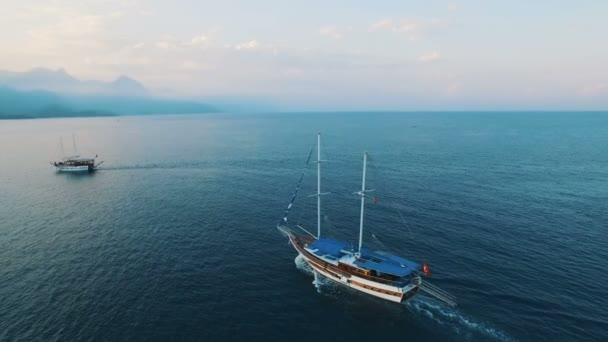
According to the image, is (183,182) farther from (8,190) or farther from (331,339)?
(331,339)

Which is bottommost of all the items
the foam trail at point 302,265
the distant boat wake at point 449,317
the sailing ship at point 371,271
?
the distant boat wake at point 449,317

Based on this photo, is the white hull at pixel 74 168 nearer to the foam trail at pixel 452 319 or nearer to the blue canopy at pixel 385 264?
the blue canopy at pixel 385 264

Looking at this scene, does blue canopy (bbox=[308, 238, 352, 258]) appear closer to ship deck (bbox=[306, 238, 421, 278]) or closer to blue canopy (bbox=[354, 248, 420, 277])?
ship deck (bbox=[306, 238, 421, 278])

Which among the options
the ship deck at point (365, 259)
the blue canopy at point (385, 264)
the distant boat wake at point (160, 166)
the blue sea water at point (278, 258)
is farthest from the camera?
the distant boat wake at point (160, 166)

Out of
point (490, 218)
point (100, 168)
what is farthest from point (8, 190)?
point (490, 218)

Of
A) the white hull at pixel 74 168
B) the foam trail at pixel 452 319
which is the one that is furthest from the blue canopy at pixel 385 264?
the white hull at pixel 74 168

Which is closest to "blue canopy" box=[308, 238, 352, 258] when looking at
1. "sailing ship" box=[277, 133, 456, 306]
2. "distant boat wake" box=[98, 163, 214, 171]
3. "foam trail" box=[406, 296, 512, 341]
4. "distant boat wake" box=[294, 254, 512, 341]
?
"sailing ship" box=[277, 133, 456, 306]

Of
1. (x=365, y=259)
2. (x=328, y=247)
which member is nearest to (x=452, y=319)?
(x=365, y=259)

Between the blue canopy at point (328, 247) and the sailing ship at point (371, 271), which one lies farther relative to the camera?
the blue canopy at point (328, 247)
